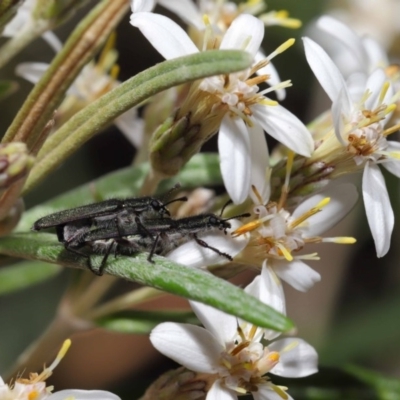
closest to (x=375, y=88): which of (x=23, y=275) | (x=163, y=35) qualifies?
(x=163, y=35)

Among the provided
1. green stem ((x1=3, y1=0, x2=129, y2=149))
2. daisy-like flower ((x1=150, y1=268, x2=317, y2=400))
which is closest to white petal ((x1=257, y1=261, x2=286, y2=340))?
daisy-like flower ((x1=150, y1=268, x2=317, y2=400))

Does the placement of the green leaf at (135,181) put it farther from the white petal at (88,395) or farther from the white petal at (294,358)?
the white petal at (88,395)

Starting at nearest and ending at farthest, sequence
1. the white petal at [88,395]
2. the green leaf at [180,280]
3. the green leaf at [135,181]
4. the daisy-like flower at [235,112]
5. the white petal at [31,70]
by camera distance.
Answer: the green leaf at [180,280] → the white petal at [88,395] → the daisy-like flower at [235,112] → the green leaf at [135,181] → the white petal at [31,70]

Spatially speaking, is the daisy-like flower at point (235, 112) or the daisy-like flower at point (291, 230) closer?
the daisy-like flower at point (235, 112)

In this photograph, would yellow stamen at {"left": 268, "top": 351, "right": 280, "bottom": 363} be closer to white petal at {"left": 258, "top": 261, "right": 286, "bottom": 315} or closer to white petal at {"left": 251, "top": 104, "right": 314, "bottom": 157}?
white petal at {"left": 258, "top": 261, "right": 286, "bottom": 315}

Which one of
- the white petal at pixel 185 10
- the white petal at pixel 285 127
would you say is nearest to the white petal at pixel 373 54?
the white petal at pixel 185 10

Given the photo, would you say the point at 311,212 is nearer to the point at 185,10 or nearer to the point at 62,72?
the point at 62,72

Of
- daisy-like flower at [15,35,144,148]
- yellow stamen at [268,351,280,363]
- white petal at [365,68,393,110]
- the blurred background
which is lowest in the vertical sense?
the blurred background

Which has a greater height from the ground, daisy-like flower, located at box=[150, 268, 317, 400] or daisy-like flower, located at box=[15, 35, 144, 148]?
daisy-like flower, located at box=[15, 35, 144, 148]
